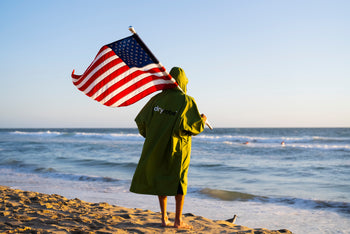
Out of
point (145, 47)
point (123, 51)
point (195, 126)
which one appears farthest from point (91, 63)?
point (195, 126)

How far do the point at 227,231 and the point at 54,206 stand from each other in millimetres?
2343

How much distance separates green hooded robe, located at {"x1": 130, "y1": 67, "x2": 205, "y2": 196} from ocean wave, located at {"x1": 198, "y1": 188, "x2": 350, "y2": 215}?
3.32 metres

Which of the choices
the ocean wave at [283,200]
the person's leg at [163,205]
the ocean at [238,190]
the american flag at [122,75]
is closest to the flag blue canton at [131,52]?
the american flag at [122,75]

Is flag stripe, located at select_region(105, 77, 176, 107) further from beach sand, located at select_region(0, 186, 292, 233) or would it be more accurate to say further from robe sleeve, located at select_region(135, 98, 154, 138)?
beach sand, located at select_region(0, 186, 292, 233)

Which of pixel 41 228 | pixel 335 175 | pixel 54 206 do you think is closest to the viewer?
pixel 41 228

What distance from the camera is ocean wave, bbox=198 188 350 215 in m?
5.68

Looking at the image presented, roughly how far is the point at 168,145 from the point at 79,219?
55.6 inches

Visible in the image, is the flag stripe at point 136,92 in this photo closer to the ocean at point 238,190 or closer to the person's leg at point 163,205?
the person's leg at point 163,205

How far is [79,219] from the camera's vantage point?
379 centimetres

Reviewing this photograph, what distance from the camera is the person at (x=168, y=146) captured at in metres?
3.32

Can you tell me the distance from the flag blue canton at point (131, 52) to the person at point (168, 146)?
561 millimetres

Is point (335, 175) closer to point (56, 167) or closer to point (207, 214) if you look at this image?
point (207, 214)

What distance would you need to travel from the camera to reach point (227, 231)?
12.6 ft

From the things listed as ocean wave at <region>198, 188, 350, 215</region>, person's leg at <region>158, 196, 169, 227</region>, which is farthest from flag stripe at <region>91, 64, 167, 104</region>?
ocean wave at <region>198, 188, 350, 215</region>
